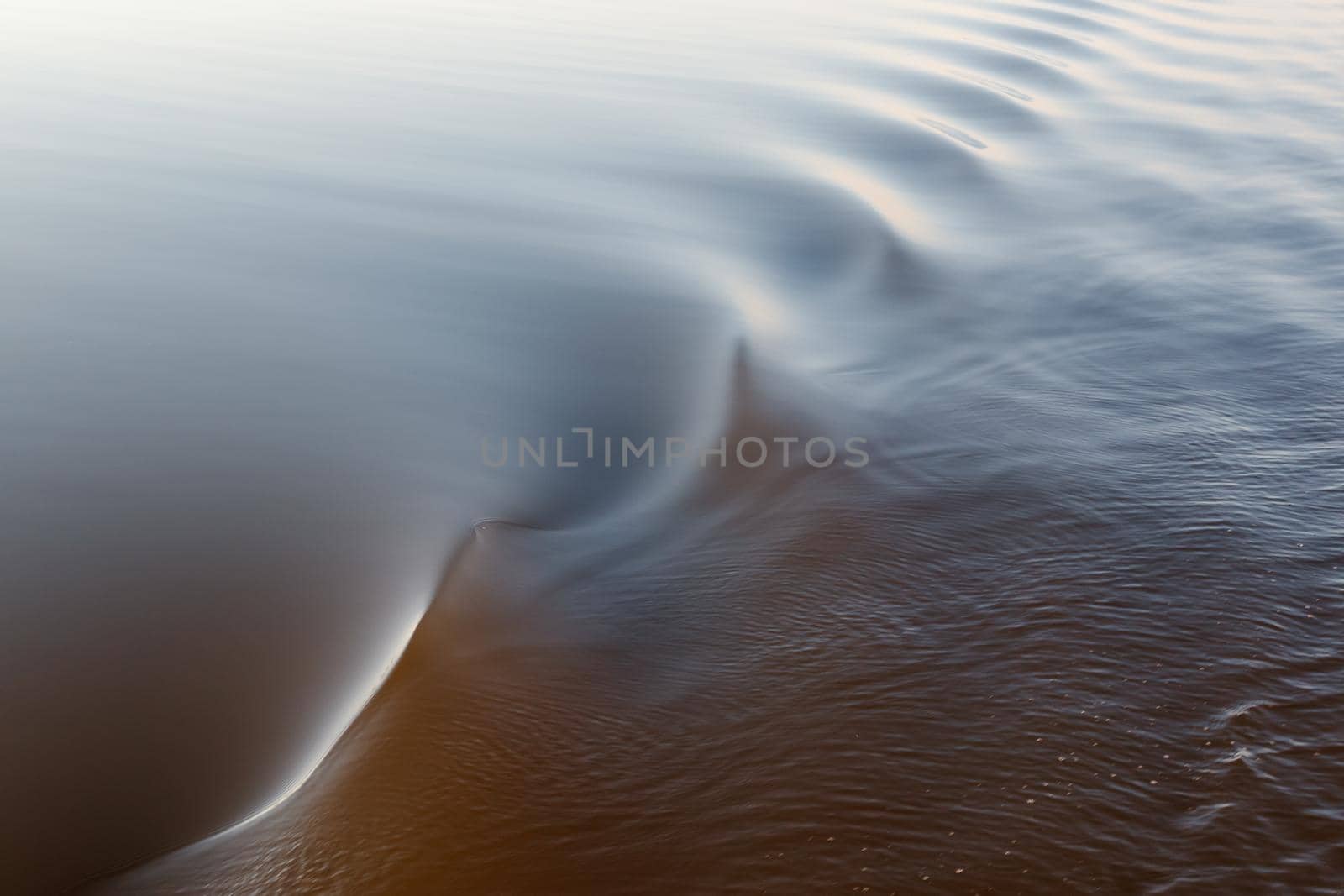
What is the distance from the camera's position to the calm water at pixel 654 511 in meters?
2.84

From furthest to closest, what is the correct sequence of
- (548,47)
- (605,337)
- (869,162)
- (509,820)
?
(548,47)
(869,162)
(605,337)
(509,820)

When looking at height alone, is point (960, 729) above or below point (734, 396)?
below

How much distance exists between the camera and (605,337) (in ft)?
18.9

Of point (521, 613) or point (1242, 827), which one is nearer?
point (1242, 827)

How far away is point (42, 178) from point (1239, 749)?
7.45 metres

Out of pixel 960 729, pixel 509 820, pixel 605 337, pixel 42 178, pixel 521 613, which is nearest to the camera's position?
pixel 509 820

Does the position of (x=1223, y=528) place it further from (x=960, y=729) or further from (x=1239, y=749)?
(x=960, y=729)

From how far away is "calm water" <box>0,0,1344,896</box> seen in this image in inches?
112

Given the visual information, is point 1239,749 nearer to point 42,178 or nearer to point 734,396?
point 734,396

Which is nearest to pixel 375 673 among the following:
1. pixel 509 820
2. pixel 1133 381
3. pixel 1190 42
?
pixel 509 820

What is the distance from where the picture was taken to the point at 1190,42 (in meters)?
13.4

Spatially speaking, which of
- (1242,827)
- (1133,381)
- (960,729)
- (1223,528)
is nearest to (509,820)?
(960,729)

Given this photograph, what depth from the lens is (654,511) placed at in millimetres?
4395

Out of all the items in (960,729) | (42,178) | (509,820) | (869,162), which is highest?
(869,162)
